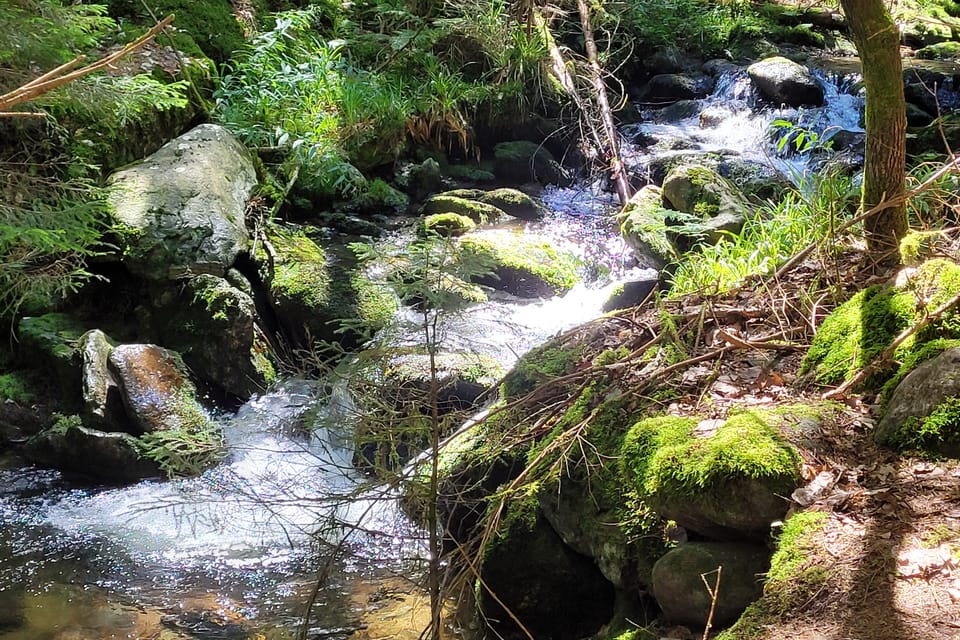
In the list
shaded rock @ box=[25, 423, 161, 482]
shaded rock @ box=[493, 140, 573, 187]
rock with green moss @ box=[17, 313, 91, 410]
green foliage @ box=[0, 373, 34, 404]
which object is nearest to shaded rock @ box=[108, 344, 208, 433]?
shaded rock @ box=[25, 423, 161, 482]

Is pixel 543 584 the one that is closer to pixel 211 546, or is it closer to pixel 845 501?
pixel 845 501

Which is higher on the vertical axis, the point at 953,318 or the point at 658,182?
the point at 953,318

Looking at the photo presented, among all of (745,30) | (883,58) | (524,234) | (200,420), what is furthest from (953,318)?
(745,30)

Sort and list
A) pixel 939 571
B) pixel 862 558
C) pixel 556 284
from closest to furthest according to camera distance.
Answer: pixel 939 571 < pixel 862 558 < pixel 556 284

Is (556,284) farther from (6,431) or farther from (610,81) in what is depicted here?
(610,81)

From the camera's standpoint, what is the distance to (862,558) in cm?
200

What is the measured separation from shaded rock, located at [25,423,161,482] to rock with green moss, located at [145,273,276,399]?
979 millimetres

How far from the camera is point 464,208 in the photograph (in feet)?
27.9

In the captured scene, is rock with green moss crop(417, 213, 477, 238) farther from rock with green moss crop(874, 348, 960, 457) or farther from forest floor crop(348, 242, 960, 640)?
rock with green moss crop(874, 348, 960, 457)

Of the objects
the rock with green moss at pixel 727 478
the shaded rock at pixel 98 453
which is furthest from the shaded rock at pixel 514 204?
the rock with green moss at pixel 727 478

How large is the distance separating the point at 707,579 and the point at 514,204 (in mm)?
7009

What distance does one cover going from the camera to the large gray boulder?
5.87m

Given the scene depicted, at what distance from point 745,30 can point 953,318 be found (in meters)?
12.9

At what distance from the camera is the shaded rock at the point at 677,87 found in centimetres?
1231
